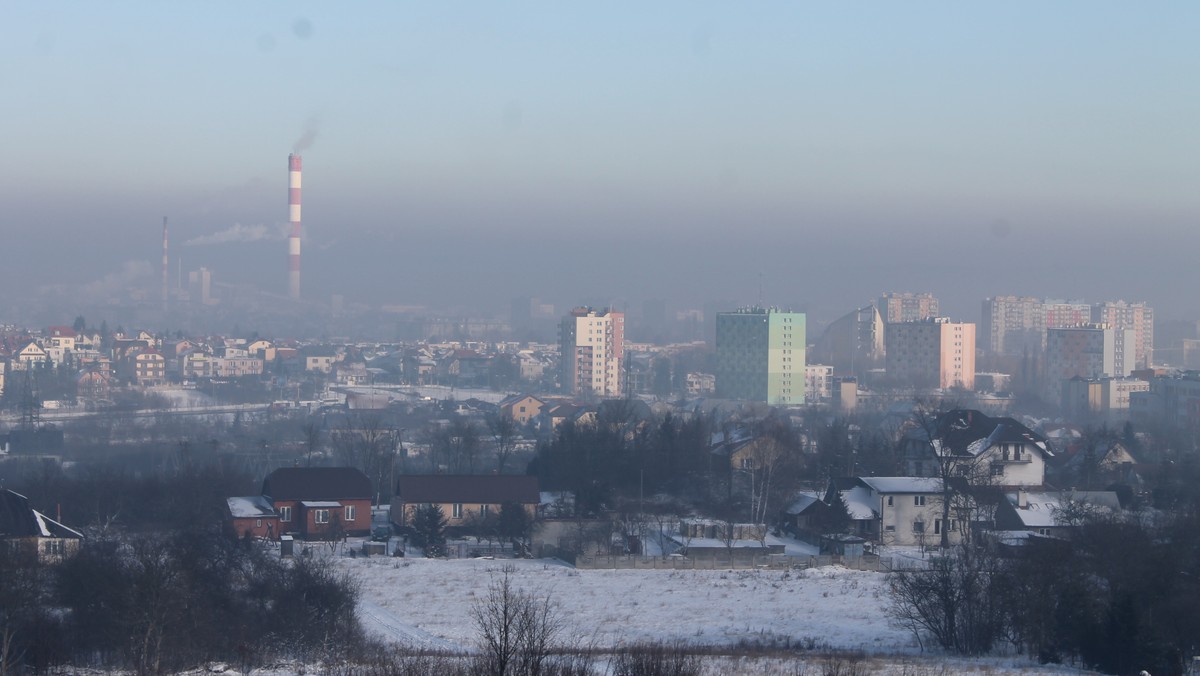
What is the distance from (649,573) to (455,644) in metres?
4.62

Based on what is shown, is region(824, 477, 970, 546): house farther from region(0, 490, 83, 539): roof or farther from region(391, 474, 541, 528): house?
region(0, 490, 83, 539): roof

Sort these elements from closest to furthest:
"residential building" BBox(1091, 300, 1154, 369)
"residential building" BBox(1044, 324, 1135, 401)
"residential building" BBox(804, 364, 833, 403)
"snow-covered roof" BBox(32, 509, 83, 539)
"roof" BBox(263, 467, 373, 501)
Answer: "snow-covered roof" BBox(32, 509, 83, 539), "roof" BBox(263, 467, 373, 501), "residential building" BBox(804, 364, 833, 403), "residential building" BBox(1044, 324, 1135, 401), "residential building" BBox(1091, 300, 1154, 369)

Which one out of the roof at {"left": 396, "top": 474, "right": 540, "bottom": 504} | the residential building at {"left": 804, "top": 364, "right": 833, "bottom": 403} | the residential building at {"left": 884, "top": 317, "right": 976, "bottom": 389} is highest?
the residential building at {"left": 884, "top": 317, "right": 976, "bottom": 389}

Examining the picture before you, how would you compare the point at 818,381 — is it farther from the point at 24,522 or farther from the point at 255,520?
the point at 24,522

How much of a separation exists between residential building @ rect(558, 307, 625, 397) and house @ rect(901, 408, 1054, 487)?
3251 centimetres

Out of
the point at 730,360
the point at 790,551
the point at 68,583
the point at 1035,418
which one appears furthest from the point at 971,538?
the point at 730,360

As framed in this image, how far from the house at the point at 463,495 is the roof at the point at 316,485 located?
540 mm

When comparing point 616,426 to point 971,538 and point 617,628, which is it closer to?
point 971,538

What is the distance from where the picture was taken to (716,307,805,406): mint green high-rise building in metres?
52.2

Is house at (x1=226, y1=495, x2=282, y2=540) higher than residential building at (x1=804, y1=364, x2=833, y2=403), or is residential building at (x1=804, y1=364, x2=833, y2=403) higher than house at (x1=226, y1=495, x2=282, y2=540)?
residential building at (x1=804, y1=364, x2=833, y2=403)

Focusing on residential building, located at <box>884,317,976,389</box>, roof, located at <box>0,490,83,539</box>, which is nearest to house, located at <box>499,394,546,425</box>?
residential building, located at <box>884,317,976,389</box>

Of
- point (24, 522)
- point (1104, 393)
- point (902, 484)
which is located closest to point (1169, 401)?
point (1104, 393)

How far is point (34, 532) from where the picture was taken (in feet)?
48.9

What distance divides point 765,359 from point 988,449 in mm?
32234
